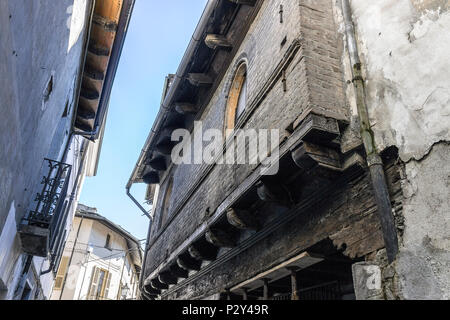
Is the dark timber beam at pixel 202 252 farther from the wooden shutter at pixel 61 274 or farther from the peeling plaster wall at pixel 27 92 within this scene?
the wooden shutter at pixel 61 274

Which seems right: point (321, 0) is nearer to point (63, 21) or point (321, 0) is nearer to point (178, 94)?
point (63, 21)

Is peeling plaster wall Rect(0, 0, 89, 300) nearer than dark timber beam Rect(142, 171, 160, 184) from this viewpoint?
Yes

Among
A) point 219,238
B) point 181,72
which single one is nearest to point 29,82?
point 219,238

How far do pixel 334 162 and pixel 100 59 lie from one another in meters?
7.03

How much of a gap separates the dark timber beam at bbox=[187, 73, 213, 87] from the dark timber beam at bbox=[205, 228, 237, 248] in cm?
373

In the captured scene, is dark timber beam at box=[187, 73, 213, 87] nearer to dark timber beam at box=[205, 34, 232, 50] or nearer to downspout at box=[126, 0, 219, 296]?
downspout at box=[126, 0, 219, 296]

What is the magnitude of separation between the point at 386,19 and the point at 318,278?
127 inches

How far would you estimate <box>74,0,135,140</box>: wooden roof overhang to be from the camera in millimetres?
7840

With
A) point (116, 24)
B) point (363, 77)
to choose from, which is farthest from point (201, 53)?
point (363, 77)

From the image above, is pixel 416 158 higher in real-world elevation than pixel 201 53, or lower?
lower

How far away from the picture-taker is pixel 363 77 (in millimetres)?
3611

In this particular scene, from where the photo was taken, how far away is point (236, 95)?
22.1 feet

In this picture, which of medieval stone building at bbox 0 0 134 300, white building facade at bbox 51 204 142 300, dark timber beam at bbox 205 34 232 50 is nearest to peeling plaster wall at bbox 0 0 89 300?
medieval stone building at bbox 0 0 134 300
